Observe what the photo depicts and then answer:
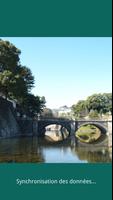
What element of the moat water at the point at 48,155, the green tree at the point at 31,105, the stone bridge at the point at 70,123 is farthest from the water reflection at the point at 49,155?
the green tree at the point at 31,105

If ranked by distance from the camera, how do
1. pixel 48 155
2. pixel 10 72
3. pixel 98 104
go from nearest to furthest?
pixel 48 155, pixel 10 72, pixel 98 104

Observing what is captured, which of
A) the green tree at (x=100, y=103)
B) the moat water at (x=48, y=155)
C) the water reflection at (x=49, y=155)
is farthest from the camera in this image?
the green tree at (x=100, y=103)

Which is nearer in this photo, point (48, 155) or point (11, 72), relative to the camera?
point (48, 155)

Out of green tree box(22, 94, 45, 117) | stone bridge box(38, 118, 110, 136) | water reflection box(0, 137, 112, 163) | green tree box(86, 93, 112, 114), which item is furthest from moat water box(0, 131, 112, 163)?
green tree box(86, 93, 112, 114)

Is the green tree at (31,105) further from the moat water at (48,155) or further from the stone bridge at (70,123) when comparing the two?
the moat water at (48,155)

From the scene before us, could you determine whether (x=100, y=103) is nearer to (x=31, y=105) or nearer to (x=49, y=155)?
(x=31, y=105)

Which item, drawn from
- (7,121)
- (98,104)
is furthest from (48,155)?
(98,104)

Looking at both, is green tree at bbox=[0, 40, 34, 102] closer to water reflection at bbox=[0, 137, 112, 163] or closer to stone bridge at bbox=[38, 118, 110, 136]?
water reflection at bbox=[0, 137, 112, 163]

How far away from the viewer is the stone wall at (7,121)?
4931 centimetres

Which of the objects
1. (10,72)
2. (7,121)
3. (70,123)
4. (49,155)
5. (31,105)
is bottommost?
(49,155)

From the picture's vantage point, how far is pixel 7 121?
52.5 meters
